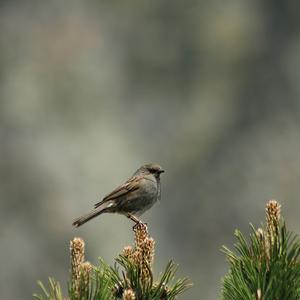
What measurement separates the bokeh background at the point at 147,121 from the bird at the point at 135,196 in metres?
42.8

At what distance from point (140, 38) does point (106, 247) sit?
1820 centimetres

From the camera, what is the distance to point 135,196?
10508 millimetres

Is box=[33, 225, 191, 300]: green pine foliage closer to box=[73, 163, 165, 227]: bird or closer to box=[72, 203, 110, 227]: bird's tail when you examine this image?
box=[72, 203, 110, 227]: bird's tail

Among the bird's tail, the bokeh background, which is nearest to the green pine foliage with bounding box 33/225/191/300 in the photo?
the bird's tail

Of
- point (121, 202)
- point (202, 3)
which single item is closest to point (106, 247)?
point (202, 3)

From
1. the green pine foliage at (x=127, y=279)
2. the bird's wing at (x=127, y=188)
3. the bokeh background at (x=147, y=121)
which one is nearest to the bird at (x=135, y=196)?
the bird's wing at (x=127, y=188)

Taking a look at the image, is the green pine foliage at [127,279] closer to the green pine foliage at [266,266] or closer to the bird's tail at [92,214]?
the green pine foliage at [266,266]

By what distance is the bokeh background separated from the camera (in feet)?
186

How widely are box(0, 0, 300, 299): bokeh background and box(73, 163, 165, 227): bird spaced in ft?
141

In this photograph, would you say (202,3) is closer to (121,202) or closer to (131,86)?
(131,86)

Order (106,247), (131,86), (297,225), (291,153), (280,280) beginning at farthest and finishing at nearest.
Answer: (131,86)
(291,153)
(106,247)
(297,225)
(280,280)

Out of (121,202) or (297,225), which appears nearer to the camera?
(121,202)

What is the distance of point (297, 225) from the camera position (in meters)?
51.6

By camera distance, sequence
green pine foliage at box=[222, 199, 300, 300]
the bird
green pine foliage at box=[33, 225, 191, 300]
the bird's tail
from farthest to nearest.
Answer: the bird
the bird's tail
green pine foliage at box=[222, 199, 300, 300]
green pine foliage at box=[33, 225, 191, 300]
